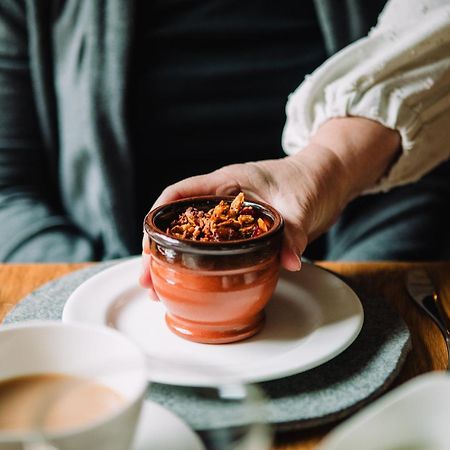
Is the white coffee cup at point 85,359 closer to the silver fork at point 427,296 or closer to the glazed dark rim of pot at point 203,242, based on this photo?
the glazed dark rim of pot at point 203,242

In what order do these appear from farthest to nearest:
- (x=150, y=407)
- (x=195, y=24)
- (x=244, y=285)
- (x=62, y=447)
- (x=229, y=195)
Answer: (x=195, y=24) < (x=229, y=195) < (x=244, y=285) < (x=150, y=407) < (x=62, y=447)

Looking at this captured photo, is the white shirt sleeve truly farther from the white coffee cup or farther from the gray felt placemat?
the white coffee cup

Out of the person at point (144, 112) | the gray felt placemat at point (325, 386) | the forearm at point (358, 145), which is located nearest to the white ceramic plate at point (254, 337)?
the gray felt placemat at point (325, 386)

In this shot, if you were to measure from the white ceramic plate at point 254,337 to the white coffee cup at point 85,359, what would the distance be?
0.34 ft

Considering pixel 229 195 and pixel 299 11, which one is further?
pixel 299 11

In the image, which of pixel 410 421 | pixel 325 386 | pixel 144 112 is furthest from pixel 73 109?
pixel 410 421

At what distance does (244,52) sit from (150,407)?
860mm

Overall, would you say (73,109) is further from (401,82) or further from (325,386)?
(325,386)

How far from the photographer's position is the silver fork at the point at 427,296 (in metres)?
0.69

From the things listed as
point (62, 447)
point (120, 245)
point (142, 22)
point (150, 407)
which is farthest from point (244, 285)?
point (142, 22)

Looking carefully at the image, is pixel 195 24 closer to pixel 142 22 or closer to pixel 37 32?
pixel 142 22

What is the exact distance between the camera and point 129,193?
3.93ft

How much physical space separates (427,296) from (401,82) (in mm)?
297

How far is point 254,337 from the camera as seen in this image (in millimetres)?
637
